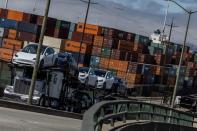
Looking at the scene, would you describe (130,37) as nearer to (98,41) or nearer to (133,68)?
(98,41)

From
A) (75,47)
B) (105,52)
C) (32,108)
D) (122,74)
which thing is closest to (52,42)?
(75,47)

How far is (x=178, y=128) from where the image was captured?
2811 cm

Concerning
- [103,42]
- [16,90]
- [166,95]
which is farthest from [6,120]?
[103,42]

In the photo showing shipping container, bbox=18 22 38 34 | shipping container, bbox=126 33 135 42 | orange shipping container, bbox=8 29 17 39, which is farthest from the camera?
shipping container, bbox=126 33 135 42

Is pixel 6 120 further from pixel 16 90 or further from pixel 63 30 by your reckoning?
pixel 63 30

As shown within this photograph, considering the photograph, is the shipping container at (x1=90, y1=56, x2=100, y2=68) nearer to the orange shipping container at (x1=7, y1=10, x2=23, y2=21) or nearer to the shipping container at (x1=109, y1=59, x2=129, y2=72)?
the shipping container at (x1=109, y1=59, x2=129, y2=72)

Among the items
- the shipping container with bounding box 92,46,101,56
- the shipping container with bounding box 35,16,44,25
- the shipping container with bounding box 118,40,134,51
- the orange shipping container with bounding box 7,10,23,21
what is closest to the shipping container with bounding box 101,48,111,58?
the shipping container with bounding box 92,46,101,56

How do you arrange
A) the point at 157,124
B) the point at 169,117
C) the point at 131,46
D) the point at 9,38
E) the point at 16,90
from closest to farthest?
the point at 157,124
the point at 169,117
the point at 16,90
the point at 9,38
the point at 131,46

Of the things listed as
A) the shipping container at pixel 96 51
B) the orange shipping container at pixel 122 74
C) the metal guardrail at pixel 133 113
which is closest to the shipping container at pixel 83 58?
the shipping container at pixel 96 51

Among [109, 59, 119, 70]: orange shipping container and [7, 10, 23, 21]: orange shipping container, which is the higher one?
[7, 10, 23, 21]: orange shipping container

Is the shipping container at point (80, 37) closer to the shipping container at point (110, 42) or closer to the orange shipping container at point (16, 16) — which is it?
the shipping container at point (110, 42)

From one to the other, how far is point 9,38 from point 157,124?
196 ft

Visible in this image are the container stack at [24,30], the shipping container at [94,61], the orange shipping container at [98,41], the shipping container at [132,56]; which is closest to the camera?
the container stack at [24,30]

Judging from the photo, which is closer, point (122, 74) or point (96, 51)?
point (122, 74)
